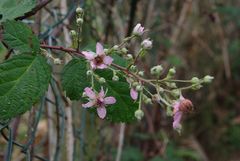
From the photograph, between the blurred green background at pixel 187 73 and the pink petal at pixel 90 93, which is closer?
the pink petal at pixel 90 93

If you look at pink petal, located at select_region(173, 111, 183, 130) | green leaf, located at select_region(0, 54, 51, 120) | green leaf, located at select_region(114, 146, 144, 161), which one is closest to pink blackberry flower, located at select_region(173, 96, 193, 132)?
pink petal, located at select_region(173, 111, 183, 130)

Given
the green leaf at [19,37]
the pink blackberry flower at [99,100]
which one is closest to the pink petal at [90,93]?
the pink blackberry flower at [99,100]

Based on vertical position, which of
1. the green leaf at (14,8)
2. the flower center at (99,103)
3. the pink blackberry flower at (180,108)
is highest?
the green leaf at (14,8)

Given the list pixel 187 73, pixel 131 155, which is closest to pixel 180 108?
pixel 131 155

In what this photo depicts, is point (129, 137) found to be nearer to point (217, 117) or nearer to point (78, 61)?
point (217, 117)

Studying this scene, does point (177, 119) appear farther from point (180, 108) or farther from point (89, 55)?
point (89, 55)

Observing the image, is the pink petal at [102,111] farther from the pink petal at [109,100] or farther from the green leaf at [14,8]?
the green leaf at [14,8]

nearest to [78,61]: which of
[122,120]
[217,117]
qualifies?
[122,120]
